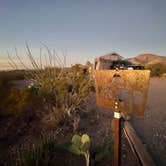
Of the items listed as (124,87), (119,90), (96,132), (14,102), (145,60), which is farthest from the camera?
(145,60)

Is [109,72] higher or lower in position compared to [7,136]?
higher

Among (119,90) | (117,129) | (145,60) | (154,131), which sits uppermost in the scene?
(145,60)

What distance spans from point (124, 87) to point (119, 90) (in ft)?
0.42

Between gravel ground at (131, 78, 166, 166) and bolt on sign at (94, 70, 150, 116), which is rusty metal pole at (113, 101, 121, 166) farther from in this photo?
gravel ground at (131, 78, 166, 166)

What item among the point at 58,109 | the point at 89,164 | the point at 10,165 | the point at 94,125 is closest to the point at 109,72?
the point at 89,164

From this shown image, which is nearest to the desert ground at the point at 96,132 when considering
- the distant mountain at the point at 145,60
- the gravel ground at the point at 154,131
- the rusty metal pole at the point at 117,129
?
the gravel ground at the point at 154,131

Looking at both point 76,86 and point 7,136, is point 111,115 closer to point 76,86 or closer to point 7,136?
point 76,86

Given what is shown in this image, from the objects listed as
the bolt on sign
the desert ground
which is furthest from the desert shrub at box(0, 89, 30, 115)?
the bolt on sign

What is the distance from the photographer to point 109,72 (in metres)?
2.65

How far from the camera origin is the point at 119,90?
8.77ft

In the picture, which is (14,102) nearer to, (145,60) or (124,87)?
(124,87)

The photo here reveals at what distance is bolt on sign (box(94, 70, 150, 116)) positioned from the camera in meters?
2.40

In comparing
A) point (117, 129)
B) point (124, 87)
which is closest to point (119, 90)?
point (124, 87)

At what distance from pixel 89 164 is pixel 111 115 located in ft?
10.0
